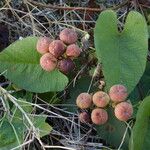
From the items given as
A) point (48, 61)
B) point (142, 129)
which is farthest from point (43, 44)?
point (142, 129)

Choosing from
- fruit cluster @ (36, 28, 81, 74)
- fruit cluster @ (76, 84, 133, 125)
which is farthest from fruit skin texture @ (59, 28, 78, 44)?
fruit cluster @ (76, 84, 133, 125)

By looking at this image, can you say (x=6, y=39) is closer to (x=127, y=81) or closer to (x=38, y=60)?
(x=38, y=60)

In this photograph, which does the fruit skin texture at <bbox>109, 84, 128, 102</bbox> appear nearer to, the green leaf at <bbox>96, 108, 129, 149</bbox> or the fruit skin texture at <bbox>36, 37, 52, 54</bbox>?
the green leaf at <bbox>96, 108, 129, 149</bbox>

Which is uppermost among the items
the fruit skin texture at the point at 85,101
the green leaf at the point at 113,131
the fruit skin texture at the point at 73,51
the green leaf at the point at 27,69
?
the fruit skin texture at the point at 73,51

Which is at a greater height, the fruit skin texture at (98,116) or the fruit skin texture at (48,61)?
the fruit skin texture at (48,61)

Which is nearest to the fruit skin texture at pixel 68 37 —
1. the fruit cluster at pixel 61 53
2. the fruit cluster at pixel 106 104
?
the fruit cluster at pixel 61 53

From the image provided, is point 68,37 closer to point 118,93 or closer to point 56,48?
point 56,48

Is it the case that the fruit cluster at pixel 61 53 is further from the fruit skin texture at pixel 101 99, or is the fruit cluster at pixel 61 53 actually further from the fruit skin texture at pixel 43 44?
the fruit skin texture at pixel 101 99
